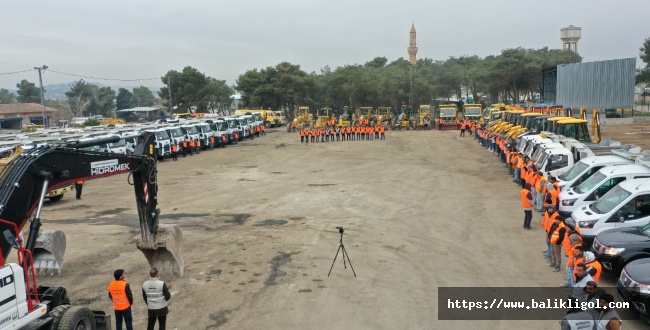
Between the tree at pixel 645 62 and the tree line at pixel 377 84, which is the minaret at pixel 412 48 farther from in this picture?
the tree at pixel 645 62

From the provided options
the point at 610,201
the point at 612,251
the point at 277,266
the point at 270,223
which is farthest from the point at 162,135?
the point at 612,251

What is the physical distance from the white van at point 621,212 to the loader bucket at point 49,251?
1185 centimetres

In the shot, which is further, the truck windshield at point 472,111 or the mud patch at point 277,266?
the truck windshield at point 472,111

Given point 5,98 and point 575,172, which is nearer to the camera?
point 575,172

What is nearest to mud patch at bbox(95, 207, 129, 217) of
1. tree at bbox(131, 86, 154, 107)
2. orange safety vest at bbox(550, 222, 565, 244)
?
orange safety vest at bbox(550, 222, 565, 244)

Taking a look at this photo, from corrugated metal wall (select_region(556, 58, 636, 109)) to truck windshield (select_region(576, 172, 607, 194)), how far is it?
823 inches

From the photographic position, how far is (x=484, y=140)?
1320 inches

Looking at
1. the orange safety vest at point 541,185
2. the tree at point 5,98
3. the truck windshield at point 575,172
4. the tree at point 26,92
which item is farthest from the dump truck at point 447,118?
the tree at point 5,98

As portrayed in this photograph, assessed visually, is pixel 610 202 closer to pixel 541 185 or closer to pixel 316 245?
pixel 541 185

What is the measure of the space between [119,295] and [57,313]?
108cm

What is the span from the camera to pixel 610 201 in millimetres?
11938

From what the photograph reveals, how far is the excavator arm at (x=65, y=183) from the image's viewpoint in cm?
693

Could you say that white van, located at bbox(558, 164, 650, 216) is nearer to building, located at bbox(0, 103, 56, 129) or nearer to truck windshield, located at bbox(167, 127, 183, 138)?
truck windshield, located at bbox(167, 127, 183, 138)

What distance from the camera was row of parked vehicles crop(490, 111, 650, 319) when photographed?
867 centimetres
